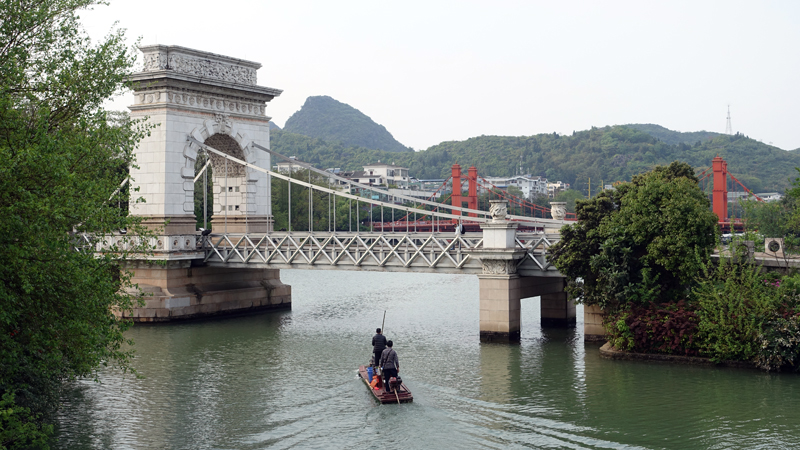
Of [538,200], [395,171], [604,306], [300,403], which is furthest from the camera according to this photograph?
[395,171]

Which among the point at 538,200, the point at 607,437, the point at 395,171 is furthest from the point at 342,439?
the point at 395,171

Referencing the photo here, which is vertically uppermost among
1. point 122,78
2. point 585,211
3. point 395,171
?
point 395,171

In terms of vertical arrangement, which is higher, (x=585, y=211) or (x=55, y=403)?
(x=585, y=211)

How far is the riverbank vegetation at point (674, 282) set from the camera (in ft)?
79.0

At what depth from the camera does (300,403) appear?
2164 centimetres

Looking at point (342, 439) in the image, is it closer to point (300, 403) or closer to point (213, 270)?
point (300, 403)

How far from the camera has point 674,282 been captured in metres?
27.4

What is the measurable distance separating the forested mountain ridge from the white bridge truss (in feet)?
396

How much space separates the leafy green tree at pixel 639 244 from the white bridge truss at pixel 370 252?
156 cm

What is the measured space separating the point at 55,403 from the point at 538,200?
396 ft

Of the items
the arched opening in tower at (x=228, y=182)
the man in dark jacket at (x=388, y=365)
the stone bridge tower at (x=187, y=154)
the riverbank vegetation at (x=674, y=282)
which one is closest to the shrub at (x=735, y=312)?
the riverbank vegetation at (x=674, y=282)

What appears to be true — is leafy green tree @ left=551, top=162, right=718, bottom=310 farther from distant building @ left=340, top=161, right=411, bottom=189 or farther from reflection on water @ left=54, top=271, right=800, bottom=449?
distant building @ left=340, top=161, right=411, bottom=189

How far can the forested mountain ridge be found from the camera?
158 metres

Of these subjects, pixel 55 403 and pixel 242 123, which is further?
pixel 242 123
